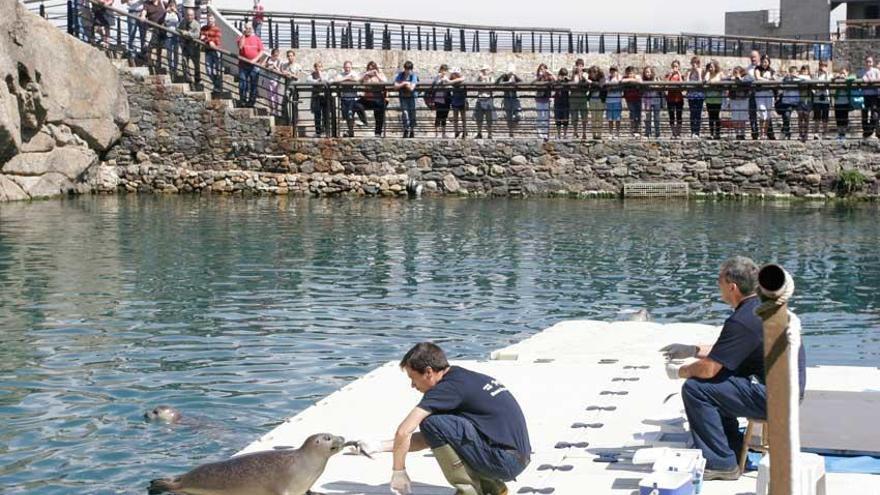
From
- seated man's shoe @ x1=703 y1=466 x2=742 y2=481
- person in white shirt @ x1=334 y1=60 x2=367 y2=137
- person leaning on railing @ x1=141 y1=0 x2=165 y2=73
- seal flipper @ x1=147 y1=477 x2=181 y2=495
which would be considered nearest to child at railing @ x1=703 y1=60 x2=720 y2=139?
person in white shirt @ x1=334 y1=60 x2=367 y2=137

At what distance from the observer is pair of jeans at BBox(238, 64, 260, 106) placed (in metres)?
28.5

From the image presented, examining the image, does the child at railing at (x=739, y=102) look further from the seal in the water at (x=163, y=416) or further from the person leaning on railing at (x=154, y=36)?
the seal in the water at (x=163, y=416)

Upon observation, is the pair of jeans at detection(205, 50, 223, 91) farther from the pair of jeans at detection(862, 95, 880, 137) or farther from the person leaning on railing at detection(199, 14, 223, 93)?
the pair of jeans at detection(862, 95, 880, 137)

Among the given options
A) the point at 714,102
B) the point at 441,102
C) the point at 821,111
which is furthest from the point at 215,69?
the point at 821,111

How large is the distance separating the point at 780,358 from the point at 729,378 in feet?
8.18

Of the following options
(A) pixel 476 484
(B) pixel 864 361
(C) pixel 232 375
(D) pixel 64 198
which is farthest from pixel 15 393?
(D) pixel 64 198

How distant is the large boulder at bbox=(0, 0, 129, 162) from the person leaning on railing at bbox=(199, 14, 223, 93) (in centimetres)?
177

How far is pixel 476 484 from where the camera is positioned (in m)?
7.14

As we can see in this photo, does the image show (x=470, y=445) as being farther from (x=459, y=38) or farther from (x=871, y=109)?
(x=459, y=38)

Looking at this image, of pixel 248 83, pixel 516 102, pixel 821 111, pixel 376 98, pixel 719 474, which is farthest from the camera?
pixel 516 102

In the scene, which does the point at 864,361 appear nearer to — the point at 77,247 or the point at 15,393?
the point at 15,393

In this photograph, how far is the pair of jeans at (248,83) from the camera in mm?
28480

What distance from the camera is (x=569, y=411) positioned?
9062 mm

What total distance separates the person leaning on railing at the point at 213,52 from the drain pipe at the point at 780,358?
24005 millimetres
